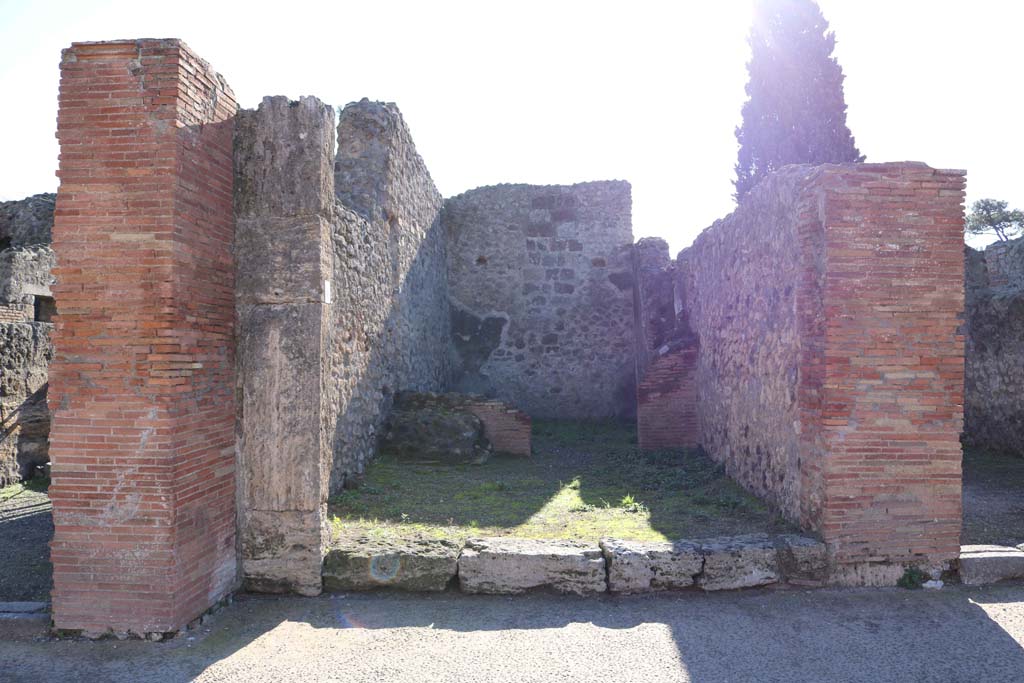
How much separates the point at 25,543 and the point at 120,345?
9.99 feet

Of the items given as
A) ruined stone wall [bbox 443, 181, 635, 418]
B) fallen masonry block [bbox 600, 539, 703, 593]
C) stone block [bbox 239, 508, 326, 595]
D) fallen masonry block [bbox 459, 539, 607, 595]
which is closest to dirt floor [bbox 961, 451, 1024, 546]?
fallen masonry block [bbox 600, 539, 703, 593]

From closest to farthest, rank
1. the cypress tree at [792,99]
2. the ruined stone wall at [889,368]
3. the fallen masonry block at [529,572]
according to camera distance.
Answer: the fallen masonry block at [529,572] → the ruined stone wall at [889,368] → the cypress tree at [792,99]

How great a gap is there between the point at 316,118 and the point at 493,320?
7979 millimetres

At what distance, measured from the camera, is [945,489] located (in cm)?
453

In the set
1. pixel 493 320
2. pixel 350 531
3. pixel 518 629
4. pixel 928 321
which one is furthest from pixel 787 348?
pixel 493 320

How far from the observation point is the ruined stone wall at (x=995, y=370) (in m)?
8.42

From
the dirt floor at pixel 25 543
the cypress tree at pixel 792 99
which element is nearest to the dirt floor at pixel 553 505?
the dirt floor at pixel 25 543

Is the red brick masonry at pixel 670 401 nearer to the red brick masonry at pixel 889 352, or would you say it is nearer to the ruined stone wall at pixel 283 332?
the red brick masonry at pixel 889 352

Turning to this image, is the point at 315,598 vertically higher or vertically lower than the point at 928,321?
lower

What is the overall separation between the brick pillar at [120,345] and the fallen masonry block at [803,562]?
3.77 metres

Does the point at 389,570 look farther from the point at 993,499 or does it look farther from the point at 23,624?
the point at 993,499

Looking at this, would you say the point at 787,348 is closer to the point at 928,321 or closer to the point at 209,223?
the point at 928,321

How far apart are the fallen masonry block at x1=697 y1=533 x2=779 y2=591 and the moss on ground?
474mm

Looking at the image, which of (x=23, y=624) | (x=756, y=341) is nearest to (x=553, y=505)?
(x=756, y=341)
